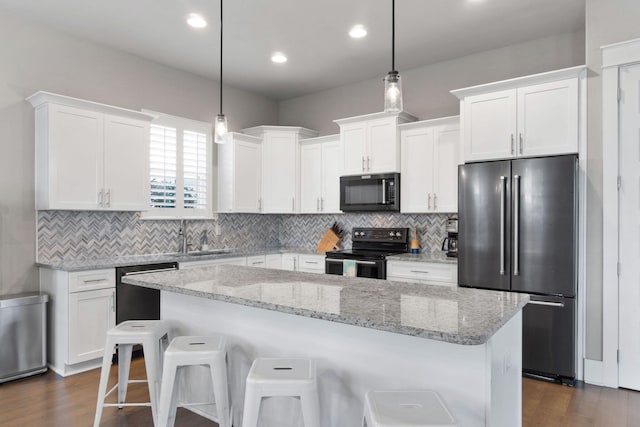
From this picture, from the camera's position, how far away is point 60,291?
3408mm

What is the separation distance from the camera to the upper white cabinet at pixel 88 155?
3.47 meters

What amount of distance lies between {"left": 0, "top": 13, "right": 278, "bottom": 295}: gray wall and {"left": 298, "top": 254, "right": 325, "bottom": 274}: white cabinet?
2533 millimetres

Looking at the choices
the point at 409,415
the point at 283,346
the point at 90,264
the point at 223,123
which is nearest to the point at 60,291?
the point at 90,264

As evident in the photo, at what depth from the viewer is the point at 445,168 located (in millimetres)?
4227

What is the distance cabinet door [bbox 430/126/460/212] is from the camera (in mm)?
4168

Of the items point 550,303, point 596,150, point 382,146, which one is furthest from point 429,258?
point 596,150

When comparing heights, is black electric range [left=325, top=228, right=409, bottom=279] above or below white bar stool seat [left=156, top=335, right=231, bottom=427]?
above

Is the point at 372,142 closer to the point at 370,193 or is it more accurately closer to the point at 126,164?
the point at 370,193

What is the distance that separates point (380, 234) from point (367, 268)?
0.76m

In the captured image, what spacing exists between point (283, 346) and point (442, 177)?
2753mm

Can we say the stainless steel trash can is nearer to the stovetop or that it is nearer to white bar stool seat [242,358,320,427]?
white bar stool seat [242,358,320,427]

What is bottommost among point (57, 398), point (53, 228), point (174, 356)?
point (57, 398)

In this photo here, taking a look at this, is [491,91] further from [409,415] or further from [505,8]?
[409,415]

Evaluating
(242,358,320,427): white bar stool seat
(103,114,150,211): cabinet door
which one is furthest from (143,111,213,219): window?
(242,358,320,427): white bar stool seat
